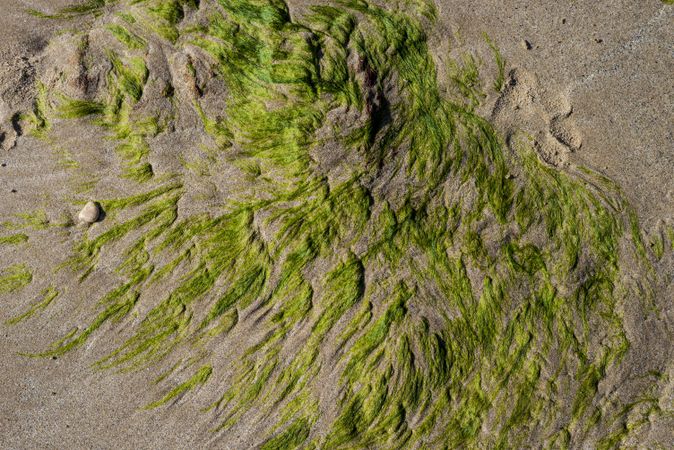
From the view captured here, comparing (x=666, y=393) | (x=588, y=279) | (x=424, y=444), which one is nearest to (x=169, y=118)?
(x=424, y=444)

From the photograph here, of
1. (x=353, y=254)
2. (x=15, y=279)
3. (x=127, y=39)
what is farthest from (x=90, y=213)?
(x=353, y=254)

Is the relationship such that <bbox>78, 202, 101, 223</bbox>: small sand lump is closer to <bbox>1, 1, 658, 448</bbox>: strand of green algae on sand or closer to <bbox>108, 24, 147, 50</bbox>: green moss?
<bbox>1, 1, 658, 448</bbox>: strand of green algae on sand

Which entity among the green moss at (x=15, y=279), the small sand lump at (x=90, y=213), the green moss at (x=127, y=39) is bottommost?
the green moss at (x=15, y=279)

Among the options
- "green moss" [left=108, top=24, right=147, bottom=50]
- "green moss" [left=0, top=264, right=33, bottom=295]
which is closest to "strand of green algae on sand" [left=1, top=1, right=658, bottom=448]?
"green moss" [left=108, top=24, right=147, bottom=50]

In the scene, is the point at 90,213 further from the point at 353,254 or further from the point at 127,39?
the point at 353,254

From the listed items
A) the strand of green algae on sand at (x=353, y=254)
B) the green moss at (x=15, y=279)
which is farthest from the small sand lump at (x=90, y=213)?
the green moss at (x=15, y=279)

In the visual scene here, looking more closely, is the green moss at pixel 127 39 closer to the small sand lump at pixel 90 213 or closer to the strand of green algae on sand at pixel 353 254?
the strand of green algae on sand at pixel 353 254

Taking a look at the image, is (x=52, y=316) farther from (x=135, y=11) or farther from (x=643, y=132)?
(x=643, y=132)
